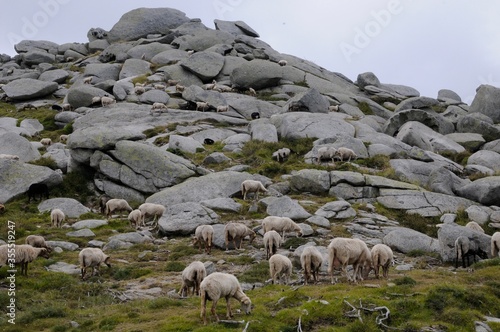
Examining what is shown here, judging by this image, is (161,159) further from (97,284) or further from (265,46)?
(265,46)

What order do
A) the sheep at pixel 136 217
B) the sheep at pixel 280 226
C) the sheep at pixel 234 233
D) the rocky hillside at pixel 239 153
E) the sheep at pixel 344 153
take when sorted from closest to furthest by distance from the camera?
1. the sheep at pixel 234 233
2. the sheep at pixel 280 226
3. the rocky hillside at pixel 239 153
4. the sheep at pixel 136 217
5. the sheep at pixel 344 153

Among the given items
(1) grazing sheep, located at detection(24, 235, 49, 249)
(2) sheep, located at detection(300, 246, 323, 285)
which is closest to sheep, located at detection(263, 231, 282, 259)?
(2) sheep, located at detection(300, 246, 323, 285)

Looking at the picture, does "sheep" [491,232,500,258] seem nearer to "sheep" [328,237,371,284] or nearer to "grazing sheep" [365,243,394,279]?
"grazing sheep" [365,243,394,279]

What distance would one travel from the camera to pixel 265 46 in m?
91.2

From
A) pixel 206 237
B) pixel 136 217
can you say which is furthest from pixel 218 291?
pixel 136 217

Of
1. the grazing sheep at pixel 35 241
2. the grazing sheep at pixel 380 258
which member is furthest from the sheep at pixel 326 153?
the grazing sheep at pixel 35 241

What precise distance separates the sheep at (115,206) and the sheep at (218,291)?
20.3 metres

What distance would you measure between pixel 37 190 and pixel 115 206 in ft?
23.1

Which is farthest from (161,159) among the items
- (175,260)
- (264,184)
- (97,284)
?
(97,284)

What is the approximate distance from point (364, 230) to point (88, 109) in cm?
4411

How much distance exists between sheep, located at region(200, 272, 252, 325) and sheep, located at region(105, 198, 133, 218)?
66.7ft

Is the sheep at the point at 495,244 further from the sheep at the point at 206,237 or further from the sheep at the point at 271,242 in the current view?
the sheep at the point at 206,237

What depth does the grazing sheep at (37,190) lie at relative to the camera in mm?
35812

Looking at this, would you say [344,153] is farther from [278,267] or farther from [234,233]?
[278,267]
